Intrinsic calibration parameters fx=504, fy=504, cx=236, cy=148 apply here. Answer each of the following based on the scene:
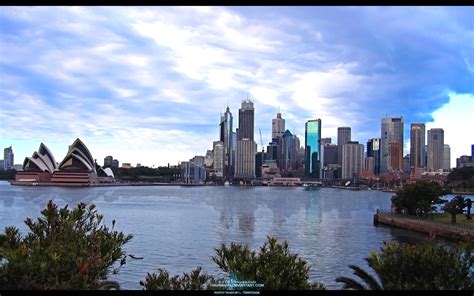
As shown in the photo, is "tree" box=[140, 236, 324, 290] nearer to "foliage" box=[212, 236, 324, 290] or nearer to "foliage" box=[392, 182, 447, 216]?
"foliage" box=[212, 236, 324, 290]

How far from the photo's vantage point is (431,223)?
1051 inches

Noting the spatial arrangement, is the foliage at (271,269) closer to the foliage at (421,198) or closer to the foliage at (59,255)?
the foliage at (59,255)

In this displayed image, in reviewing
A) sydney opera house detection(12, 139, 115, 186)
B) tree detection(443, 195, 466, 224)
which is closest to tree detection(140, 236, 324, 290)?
tree detection(443, 195, 466, 224)

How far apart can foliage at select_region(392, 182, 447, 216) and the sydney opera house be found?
58379 millimetres

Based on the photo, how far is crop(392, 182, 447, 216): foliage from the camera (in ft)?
104

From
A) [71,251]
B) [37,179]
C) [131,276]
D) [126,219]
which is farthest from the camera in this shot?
[37,179]

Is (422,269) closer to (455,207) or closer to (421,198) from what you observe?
(455,207)

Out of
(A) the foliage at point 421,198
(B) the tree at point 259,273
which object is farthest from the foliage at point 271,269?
(A) the foliage at point 421,198

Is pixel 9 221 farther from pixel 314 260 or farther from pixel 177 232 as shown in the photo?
pixel 314 260

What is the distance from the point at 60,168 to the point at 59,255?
8384 centimetres

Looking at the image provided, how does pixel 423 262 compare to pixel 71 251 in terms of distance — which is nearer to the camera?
pixel 423 262

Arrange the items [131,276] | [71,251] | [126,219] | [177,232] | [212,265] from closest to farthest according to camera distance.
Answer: [71,251], [131,276], [212,265], [177,232], [126,219]

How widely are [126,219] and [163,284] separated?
2764 centimetres

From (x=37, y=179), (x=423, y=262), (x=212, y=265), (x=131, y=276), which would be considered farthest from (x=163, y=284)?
(x=37, y=179)
